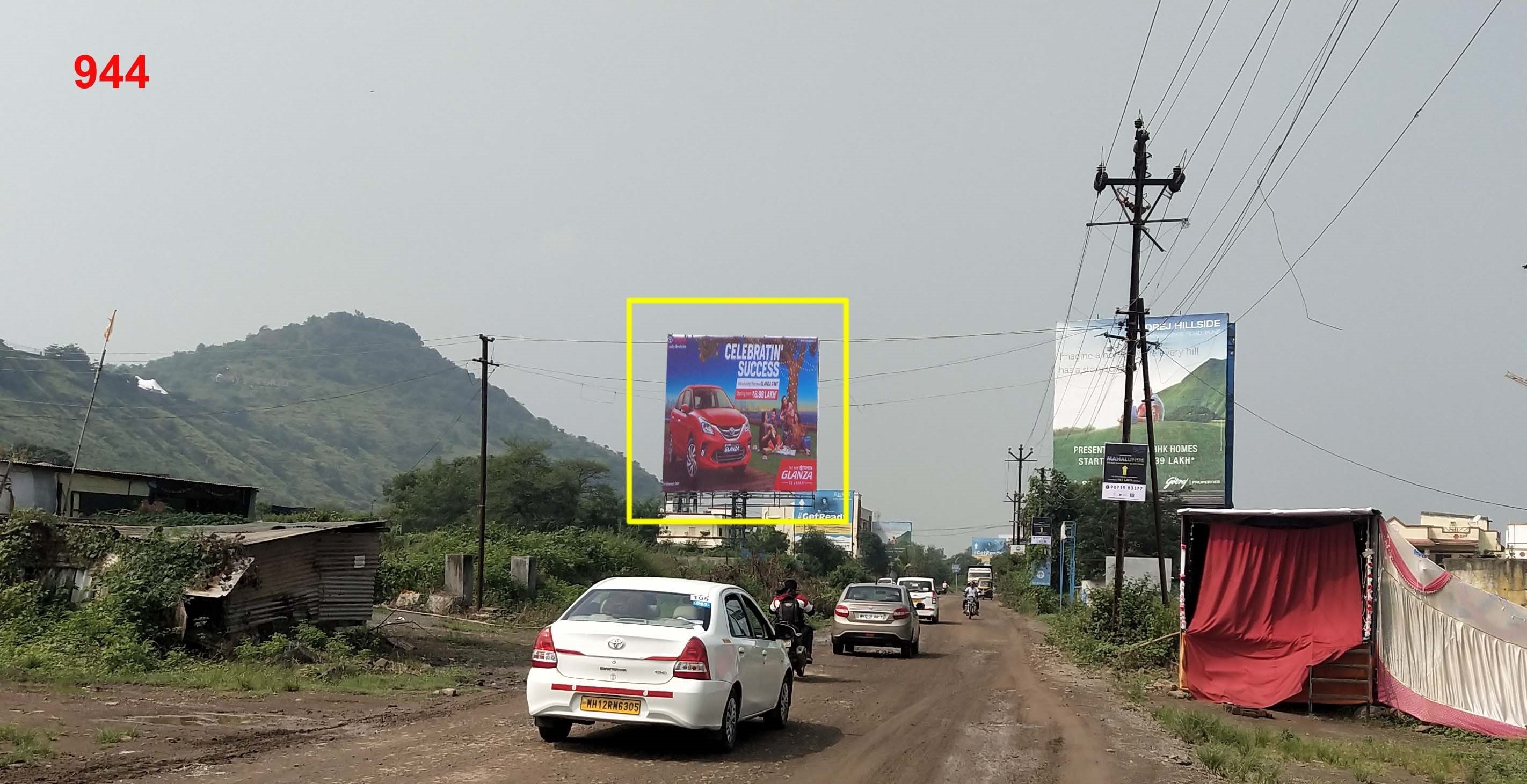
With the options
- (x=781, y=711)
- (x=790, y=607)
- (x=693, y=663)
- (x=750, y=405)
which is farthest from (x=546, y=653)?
(x=750, y=405)

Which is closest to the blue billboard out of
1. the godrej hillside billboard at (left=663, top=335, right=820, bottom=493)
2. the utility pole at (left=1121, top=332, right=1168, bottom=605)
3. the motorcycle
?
the godrej hillside billboard at (left=663, top=335, right=820, bottom=493)

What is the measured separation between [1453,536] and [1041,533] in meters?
23.0

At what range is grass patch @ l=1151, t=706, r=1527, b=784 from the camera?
1094 cm

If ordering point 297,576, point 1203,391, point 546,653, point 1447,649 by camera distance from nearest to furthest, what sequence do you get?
point 546,653 < point 1447,649 < point 297,576 < point 1203,391

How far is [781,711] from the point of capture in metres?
12.4

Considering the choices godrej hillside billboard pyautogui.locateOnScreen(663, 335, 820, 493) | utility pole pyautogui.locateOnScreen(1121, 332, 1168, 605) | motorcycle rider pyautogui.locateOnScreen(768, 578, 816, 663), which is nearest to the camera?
motorcycle rider pyautogui.locateOnScreen(768, 578, 816, 663)

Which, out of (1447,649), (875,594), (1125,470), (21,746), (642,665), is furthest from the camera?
(1125,470)

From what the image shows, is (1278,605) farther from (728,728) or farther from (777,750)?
(728,728)

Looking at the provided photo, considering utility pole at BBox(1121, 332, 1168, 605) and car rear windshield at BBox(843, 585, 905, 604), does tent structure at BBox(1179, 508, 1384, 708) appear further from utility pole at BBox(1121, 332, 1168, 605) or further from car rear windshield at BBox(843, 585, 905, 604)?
utility pole at BBox(1121, 332, 1168, 605)

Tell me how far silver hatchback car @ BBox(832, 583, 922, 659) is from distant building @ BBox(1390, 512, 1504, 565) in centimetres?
2901

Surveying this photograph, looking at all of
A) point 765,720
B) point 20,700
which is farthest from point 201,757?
point 765,720

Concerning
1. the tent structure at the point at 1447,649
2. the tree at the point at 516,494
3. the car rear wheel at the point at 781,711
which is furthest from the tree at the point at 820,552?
the car rear wheel at the point at 781,711

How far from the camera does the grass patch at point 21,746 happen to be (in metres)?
8.68

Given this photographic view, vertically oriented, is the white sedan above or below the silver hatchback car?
above
